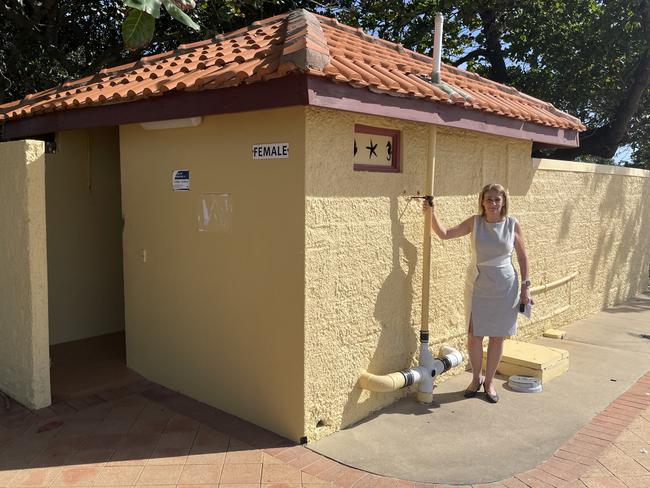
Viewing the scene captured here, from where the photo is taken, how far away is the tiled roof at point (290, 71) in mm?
3703

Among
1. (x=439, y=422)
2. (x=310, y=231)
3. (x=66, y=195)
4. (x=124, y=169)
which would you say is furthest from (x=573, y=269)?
(x=66, y=195)

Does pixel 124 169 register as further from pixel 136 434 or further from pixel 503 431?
pixel 503 431

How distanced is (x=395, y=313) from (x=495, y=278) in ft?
2.92

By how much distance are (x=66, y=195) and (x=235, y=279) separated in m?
2.93

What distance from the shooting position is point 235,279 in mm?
4430

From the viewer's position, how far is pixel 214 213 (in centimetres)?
454

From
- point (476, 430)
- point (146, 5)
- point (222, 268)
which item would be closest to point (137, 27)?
point (146, 5)

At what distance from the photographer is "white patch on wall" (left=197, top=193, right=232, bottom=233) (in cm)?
443

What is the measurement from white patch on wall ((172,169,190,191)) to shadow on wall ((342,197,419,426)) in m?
1.68

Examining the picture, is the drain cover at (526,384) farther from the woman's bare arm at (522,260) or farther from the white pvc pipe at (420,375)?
the woman's bare arm at (522,260)

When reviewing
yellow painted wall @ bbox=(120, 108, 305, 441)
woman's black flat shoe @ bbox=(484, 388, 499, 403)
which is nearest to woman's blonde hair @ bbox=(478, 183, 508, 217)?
woman's black flat shoe @ bbox=(484, 388, 499, 403)

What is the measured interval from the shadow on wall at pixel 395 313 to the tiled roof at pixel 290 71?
107 centimetres

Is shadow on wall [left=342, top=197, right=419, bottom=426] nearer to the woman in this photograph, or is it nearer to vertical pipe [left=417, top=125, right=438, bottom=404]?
A: vertical pipe [left=417, top=125, right=438, bottom=404]

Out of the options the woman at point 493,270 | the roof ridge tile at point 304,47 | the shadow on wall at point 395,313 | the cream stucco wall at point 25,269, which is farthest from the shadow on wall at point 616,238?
the cream stucco wall at point 25,269
